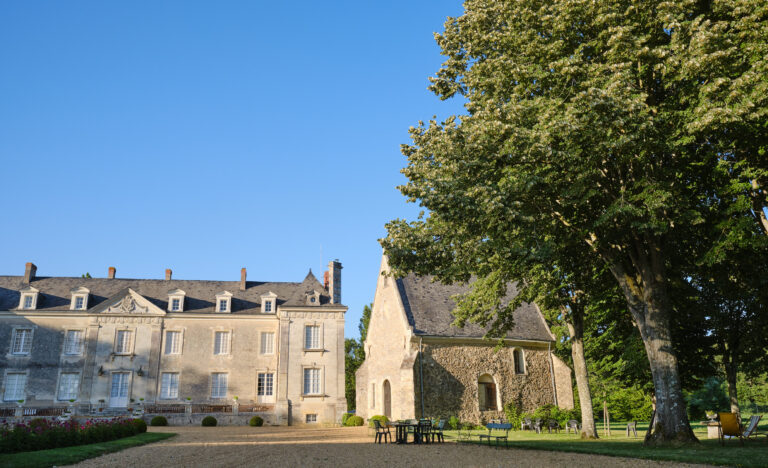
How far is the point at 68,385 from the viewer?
3616cm

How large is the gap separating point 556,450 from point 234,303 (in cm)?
3071

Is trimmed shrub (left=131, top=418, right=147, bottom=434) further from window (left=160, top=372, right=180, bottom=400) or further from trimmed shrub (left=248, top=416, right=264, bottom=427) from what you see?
window (left=160, top=372, right=180, bottom=400)

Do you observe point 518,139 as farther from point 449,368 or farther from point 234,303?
point 234,303

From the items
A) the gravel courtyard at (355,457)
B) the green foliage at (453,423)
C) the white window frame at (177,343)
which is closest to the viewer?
the gravel courtyard at (355,457)

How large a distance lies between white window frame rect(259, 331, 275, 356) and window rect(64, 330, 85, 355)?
494 inches

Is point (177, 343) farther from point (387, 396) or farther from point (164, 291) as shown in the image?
point (387, 396)

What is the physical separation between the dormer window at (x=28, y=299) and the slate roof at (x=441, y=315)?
27112 mm

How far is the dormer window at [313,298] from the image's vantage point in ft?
129

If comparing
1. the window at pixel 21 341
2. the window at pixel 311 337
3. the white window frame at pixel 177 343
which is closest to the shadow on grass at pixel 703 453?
the window at pixel 311 337

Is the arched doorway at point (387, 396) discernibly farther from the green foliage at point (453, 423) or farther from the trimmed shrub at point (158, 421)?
the trimmed shrub at point (158, 421)

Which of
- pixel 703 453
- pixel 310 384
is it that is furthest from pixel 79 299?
pixel 703 453

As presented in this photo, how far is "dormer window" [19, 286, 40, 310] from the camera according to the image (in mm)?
37438

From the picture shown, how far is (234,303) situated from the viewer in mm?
40344

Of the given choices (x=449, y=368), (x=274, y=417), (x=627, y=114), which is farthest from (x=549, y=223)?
(x=274, y=417)
